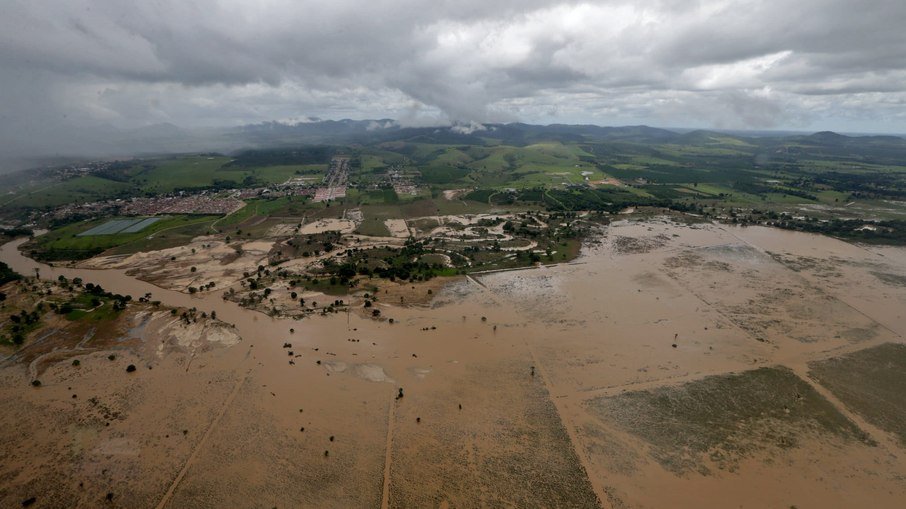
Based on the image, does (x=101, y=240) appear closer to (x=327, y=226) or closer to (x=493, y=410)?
(x=327, y=226)

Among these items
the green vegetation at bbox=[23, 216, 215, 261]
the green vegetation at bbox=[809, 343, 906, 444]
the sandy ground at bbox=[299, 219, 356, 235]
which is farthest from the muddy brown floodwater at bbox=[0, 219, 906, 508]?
the sandy ground at bbox=[299, 219, 356, 235]

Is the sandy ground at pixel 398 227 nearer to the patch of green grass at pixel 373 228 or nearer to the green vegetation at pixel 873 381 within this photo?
the patch of green grass at pixel 373 228

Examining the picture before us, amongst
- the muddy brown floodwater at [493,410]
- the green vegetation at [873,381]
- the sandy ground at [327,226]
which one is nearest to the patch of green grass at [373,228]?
the sandy ground at [327,226]

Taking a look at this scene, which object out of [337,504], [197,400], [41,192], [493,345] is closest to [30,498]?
[197,400]

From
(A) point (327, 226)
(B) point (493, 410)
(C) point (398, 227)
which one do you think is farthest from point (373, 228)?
(B) point (493, 410)

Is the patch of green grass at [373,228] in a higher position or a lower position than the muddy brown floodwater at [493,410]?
higher

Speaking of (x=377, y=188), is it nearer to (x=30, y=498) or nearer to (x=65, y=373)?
(x=65, y=373)

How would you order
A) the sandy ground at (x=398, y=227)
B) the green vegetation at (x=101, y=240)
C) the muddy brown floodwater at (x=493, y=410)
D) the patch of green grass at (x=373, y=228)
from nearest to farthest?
1. the muddy brown floodwater at (x=493, y=410)
2. the green vegetation at (x=101, y=240)
3. the sandy ground at (x=398, y=227)
4. the patch of green grass at (x=373, y=228)

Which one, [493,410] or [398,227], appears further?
[398,227]
